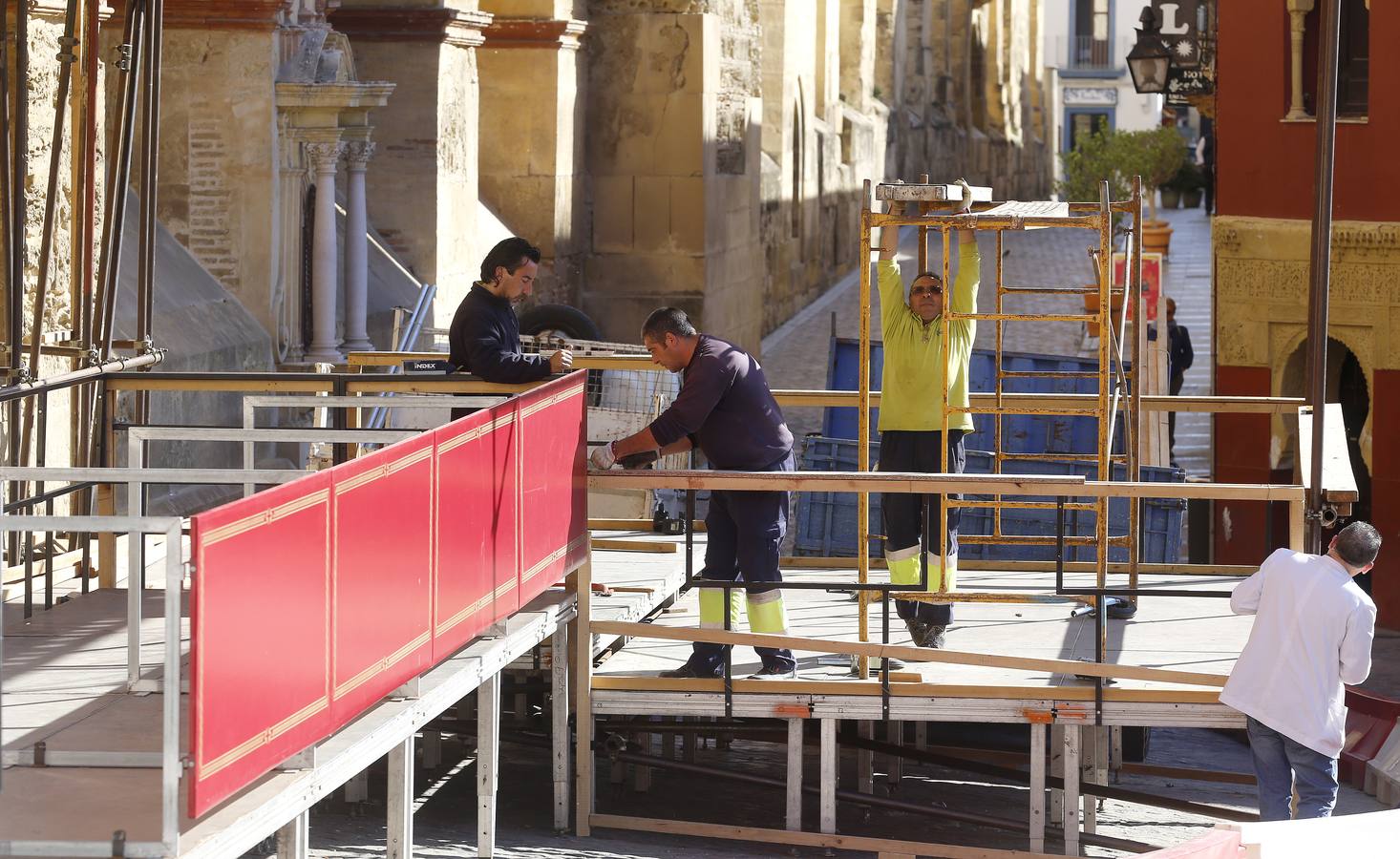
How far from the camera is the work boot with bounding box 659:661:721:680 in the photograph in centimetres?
990

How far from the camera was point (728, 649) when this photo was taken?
9789mm

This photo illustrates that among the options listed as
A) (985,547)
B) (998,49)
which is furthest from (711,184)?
(998,49)

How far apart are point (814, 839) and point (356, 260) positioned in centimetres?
967

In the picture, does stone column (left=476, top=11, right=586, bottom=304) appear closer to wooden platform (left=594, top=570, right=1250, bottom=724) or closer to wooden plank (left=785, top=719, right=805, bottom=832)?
wooden platform (left=594, top=570, right=1250, bottom=724)

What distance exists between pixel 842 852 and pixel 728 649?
1116mm

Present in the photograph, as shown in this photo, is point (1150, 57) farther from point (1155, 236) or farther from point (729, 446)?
point (1155, 236)

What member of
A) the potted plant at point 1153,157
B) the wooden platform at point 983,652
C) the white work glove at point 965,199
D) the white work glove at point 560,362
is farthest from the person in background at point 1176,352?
the potted plant at point 1153,157

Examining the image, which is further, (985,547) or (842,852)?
(985,547)

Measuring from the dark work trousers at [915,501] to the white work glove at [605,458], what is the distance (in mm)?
1253

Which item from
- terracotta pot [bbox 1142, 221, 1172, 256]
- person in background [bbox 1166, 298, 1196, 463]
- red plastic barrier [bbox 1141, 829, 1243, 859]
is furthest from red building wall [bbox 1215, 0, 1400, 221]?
terracotta pot [bbox 1142, 221, 1172, 256]

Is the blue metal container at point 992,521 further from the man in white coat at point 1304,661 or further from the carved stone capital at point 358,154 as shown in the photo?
the man in white coat at point 1304,661

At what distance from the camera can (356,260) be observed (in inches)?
722

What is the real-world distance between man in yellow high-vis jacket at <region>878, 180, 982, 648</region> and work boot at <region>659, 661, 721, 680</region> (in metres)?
0.93

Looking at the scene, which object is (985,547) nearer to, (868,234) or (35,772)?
(868,234)
